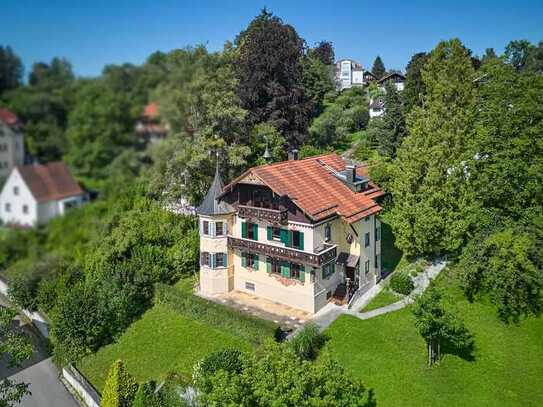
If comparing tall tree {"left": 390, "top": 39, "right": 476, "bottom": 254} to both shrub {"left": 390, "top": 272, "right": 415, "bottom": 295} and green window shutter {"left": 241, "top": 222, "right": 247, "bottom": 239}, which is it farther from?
green window shutter {"left": 241, "top": 222, "right": 247, "bottom": 239}

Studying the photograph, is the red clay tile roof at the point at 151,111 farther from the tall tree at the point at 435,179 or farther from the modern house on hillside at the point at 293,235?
the tall tree at the point at 435,179

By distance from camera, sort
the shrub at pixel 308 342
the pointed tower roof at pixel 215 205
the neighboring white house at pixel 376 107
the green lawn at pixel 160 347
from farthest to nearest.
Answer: the neighboring white house at pixel 376 107 → the pointed tower roof at pixel 215 205 → the green lawn at pixel 160 347 → the shrub at pixel 308 342

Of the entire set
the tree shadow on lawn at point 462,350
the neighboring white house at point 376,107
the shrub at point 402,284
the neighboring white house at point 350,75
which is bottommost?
the tree shadow on lawn at point 462,350

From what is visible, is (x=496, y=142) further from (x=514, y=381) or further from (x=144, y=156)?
(x=144, y=156)

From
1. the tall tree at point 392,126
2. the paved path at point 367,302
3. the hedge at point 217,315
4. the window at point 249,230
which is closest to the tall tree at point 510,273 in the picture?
the paved path at point 367,302

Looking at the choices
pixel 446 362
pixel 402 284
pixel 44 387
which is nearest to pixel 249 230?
pixel 402 284

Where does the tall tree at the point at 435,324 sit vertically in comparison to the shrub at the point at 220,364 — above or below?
above

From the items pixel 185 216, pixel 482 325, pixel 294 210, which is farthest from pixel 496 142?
pixel 185 216

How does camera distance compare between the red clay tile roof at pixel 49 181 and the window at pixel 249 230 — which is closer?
the red clay tile roof at pixel 49 181
